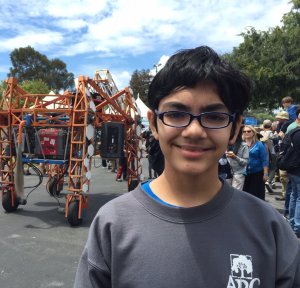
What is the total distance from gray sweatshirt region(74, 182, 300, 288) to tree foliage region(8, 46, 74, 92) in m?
66.3

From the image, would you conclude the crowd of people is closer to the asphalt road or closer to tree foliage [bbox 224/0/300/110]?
the asphalt road

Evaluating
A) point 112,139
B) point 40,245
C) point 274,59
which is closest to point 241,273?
point 40,245

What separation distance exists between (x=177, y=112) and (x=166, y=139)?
106 mm

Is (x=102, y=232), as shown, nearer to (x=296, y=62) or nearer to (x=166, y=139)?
(x=166, y=139)

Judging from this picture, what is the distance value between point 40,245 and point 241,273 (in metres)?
4.41

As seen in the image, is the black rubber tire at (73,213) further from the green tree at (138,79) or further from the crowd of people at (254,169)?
the green tree at (138,79)

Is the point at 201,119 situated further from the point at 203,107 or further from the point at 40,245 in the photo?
the point at 40,245

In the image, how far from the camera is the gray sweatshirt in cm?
119

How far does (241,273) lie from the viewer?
1.19 meters

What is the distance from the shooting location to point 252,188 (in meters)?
5.91

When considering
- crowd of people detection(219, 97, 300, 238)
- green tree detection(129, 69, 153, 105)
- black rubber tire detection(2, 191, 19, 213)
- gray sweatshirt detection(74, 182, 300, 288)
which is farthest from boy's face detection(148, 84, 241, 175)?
green tree detection(129, 69, 153, 105)

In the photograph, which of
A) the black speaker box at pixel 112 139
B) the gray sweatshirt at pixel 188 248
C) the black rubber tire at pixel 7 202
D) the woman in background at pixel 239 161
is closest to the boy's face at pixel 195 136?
the gray sweatshirt at pixel 188 248

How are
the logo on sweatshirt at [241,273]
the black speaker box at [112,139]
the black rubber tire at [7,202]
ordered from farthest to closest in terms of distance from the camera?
the black speaker box at [112,139] → the black rubber tire at [7,202] → the logo on sweatshirt at [241,273]

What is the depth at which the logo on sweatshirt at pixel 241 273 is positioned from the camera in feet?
3.87
